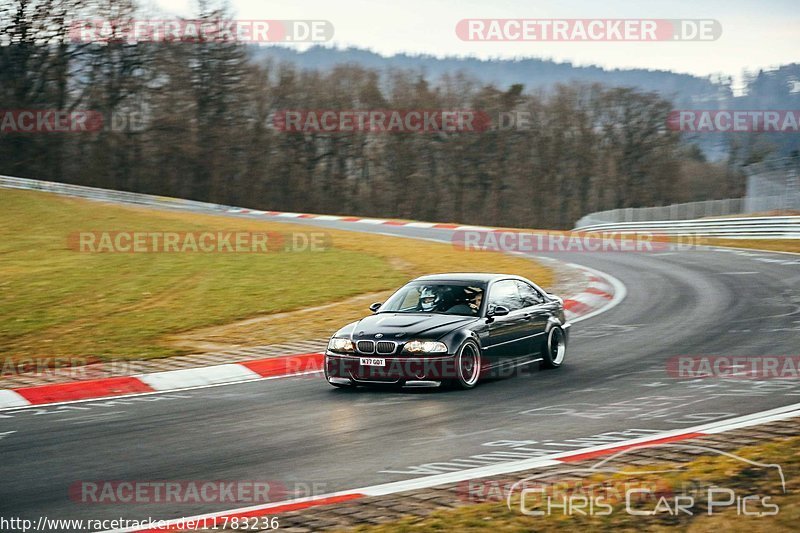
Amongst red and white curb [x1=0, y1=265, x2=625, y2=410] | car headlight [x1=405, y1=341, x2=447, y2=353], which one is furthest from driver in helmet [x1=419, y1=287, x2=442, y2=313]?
red and white curb [x1=0, y1=265, x2=625, y2=410]

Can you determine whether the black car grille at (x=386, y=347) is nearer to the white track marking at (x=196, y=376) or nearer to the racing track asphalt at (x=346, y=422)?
the racing track asphalt at (x=346, y=422)

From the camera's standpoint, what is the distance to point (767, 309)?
16.7 metres

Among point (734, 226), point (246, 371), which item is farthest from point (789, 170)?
point (246, 371)

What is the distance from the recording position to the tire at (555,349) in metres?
12.2

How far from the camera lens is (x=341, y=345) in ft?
35.7

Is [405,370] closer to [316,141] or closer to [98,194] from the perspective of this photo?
[98,194]

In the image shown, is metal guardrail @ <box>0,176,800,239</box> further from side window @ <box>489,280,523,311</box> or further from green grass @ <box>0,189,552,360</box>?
side window @ <box>489,280,523,311</box>

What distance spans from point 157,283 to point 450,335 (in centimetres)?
1011

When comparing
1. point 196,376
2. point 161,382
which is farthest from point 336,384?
point 161,382

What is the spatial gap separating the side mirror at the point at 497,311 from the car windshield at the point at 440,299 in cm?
14

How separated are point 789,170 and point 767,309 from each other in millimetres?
23008

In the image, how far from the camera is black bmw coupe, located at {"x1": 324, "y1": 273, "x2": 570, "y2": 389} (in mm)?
10500

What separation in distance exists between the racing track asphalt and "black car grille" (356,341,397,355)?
0.48 metres

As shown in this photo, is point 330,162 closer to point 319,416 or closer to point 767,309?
point 767,309
